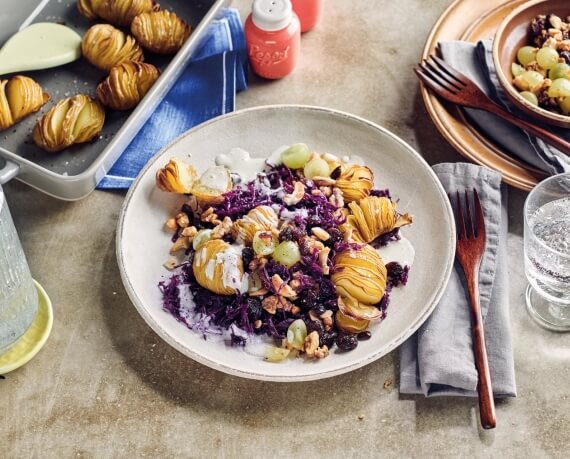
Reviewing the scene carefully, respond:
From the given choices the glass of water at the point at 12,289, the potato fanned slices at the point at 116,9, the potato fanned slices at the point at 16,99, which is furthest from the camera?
the potato fanned slices at the point at 116,9

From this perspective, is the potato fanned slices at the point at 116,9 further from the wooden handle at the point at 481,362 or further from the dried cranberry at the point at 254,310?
the wooden handle at the point at 481,362

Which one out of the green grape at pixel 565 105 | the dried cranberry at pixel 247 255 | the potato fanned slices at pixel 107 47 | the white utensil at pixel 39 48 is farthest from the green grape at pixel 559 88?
the white utensil at pixel 39 48

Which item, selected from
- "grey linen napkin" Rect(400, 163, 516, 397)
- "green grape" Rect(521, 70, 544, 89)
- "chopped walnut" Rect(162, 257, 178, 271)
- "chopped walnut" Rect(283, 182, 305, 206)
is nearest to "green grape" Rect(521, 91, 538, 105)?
"green grape" Rect(521, 70, 544, 89)

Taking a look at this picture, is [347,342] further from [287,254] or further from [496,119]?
[496,119]

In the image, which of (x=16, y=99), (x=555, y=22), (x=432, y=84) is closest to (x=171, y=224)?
(x=16, y=99)

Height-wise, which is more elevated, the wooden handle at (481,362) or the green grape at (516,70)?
the green grape at (516,70)

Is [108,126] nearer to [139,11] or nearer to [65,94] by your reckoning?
[65,94]
